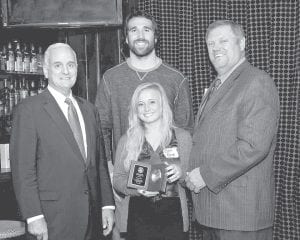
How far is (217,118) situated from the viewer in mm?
2406

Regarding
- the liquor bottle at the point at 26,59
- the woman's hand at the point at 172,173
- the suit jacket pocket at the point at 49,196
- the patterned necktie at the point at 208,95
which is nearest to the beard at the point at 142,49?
the patterned necktie at the point at 208,95

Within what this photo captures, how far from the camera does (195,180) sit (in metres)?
2.39

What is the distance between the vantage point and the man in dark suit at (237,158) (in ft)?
7.43

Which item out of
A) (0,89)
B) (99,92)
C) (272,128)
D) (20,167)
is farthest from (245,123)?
(0,89)

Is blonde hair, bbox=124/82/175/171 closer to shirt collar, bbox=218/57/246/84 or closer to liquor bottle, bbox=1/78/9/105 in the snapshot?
shirt collar, bbox=218/57/246/84

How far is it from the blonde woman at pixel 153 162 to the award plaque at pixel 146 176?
6cm

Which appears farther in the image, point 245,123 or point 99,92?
point 99,92

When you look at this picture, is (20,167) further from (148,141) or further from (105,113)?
(105,113)

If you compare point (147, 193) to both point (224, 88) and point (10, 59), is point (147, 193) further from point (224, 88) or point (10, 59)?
point (10, 59)

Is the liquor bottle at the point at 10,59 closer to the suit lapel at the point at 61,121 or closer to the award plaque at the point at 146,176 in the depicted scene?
the suit lapel at the point at 61,121

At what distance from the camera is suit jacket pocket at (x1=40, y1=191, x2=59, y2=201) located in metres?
2.31

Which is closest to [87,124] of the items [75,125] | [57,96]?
[75,125]

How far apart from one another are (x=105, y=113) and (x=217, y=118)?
1.12 meters

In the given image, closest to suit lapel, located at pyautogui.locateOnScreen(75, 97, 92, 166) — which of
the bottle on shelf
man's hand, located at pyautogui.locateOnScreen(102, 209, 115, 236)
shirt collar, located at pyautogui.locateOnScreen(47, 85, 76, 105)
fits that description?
shirt collar, located at pyautogui.locateOnScreen(47, 85, 76, 105)
